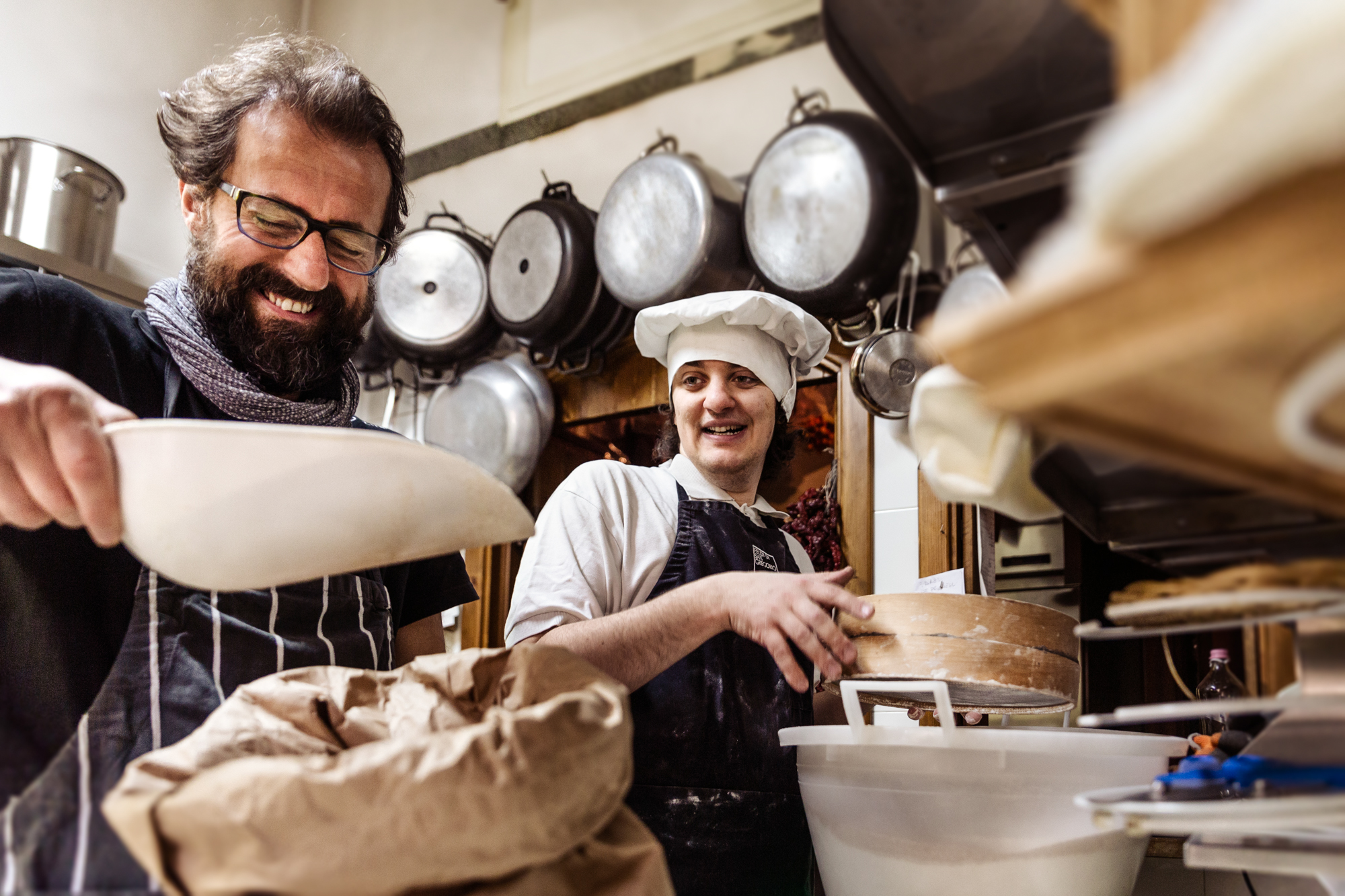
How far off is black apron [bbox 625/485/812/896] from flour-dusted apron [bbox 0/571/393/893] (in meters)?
0.50

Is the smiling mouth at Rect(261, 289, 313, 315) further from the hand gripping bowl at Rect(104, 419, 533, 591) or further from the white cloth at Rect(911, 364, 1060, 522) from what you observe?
the white cloth at Rect(911, 364, 1060, 522)

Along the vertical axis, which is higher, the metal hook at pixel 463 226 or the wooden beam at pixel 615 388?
the metal hook at pixel 463 226

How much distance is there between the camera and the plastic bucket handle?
3.59 ft

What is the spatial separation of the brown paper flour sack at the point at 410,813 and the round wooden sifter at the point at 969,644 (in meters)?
0.55

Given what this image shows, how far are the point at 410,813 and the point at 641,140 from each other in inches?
121

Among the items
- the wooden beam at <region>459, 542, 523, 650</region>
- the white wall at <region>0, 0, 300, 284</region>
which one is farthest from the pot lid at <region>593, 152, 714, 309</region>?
the white wall at <region>0, 0, 300, 284</region>

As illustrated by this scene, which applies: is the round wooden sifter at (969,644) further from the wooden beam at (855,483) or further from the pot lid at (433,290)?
the pot lid at (433,290)

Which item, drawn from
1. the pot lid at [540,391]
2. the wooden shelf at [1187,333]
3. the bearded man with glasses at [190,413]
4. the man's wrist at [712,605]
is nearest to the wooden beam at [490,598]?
the pot lid at [540,391]

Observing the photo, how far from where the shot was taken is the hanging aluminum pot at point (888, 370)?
2.42m

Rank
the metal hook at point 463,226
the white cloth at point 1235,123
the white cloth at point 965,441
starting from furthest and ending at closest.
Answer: the metal hook at point 463,226 → the white cloth at point 965,441 → the white cloth at point 1235,123

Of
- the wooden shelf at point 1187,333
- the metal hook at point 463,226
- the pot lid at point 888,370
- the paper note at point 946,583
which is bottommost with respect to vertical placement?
the paper note at point 946,583

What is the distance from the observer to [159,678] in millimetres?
1071

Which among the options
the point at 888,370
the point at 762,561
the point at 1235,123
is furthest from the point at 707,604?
the point at 888,370

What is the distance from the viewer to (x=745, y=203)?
8.80ft
